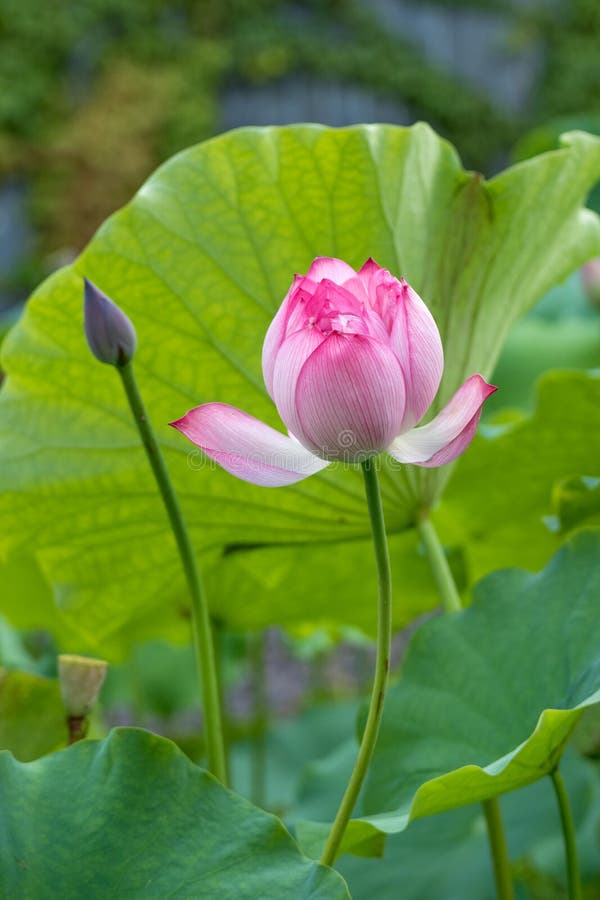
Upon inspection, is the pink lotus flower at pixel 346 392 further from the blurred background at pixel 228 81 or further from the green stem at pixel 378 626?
the blurred background at pixel 228 81

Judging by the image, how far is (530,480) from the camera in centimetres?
83

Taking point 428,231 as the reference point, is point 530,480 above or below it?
below

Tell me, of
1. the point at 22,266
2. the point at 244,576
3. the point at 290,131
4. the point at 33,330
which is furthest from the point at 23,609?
the point at 22,266

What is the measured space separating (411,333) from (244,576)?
0.43m

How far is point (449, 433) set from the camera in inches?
15.9

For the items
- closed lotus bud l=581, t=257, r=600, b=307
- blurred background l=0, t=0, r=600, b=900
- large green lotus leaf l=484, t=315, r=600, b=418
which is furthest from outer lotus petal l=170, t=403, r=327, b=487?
blurred background l=0, t=0, r=600, b=900

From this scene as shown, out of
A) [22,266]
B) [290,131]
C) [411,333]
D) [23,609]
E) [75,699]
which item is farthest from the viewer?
[22,266]

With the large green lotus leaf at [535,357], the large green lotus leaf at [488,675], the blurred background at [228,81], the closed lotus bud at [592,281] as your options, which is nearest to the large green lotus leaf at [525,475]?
the large green lotus leaf at [488,675]

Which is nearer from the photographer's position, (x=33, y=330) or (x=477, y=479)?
(x=33, y=330)

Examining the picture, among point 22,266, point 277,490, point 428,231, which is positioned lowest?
point 22,266

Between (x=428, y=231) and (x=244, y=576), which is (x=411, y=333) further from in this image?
(x=244, y=576)

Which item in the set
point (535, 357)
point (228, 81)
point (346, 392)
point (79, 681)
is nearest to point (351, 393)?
point (346, 392)

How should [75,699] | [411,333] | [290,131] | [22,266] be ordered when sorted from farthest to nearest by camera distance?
[22,266]
[290,131]
[75,699]
[411,333]

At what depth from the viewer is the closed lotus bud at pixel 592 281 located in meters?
1.38
